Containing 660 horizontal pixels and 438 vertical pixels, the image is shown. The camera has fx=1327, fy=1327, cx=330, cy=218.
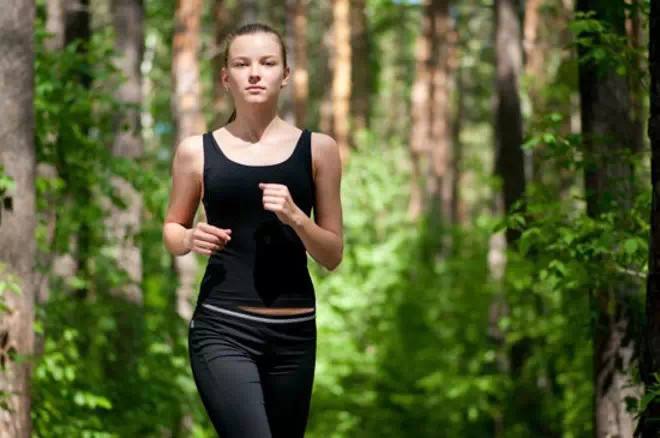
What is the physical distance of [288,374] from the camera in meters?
4.38

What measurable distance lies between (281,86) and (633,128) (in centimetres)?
394

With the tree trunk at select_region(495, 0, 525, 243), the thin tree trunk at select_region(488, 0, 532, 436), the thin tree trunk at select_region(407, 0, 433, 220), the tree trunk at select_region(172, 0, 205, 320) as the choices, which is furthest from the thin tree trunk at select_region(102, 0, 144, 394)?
the thin tree trunk at select_region(407, 0, 433, 220)

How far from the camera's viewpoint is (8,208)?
22.5 feet

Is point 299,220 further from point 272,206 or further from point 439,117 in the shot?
point 439,117

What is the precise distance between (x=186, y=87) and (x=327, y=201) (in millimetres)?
14322

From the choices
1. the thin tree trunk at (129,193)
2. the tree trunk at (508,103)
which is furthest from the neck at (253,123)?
the tree trunk at (508,103)

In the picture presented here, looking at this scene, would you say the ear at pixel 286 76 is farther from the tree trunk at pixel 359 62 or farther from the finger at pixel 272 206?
the tree trunk at pixel 359 62

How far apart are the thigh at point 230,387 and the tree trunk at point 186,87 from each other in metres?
12.2

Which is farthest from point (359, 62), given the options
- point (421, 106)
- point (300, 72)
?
point (300, 72)

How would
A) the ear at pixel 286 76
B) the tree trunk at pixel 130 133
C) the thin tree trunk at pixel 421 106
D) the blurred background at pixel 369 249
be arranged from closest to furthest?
1. the ear at pixel 286 76
2. the blurred background at pixel 369 249
3. the tree trunk at pixel 130 133
4. the thin tree trunk at pixel 421 106

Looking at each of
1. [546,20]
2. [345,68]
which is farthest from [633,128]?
[546,20]

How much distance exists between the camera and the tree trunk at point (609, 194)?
7555 millimetres

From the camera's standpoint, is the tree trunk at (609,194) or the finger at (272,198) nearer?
the finger at (272,198)

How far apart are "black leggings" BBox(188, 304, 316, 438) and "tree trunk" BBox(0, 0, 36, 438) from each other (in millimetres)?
2694
